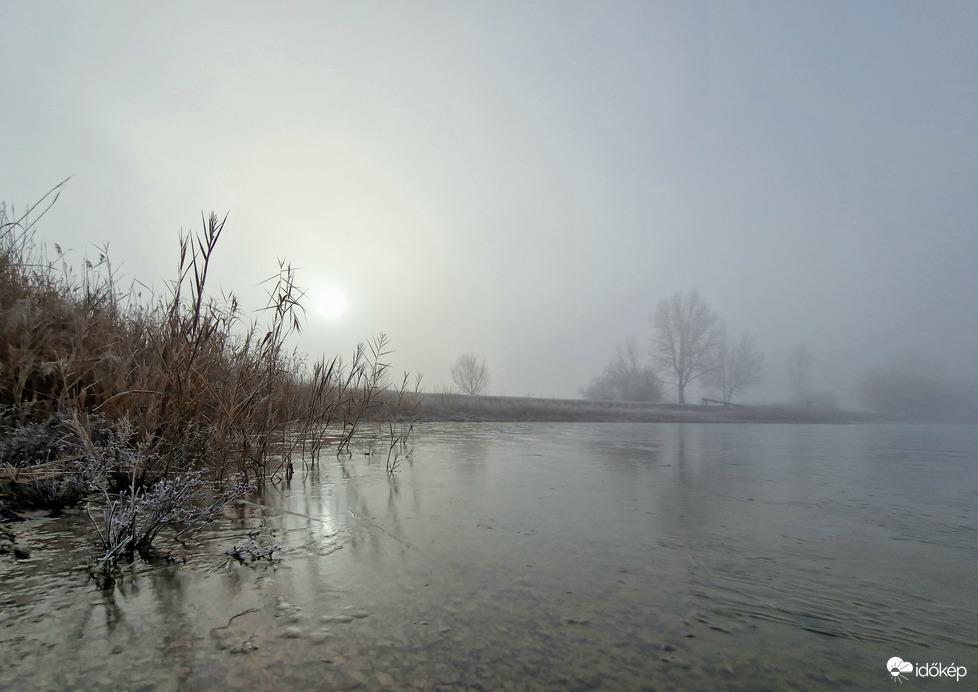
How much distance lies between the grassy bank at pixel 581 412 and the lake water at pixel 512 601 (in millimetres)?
5903

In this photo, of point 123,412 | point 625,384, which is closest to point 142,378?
point 123,412

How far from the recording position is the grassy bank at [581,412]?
523 inches

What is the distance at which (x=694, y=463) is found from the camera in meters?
4.82

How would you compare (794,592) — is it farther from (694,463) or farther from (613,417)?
(613,417)

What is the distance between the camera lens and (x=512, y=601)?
4.63 ft

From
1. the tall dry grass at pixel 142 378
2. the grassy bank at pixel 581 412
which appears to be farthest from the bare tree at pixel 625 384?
the tall dry grass at pixel 142 378

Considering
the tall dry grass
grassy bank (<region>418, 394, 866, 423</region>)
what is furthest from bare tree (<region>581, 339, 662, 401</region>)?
the tall dry grass

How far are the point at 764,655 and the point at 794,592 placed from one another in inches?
19.8

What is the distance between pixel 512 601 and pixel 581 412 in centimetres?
1465

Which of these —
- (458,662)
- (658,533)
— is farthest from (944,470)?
(458,662)

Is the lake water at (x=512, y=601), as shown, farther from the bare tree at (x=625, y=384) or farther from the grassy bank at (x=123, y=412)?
the bare tree at (x=625, y=384)

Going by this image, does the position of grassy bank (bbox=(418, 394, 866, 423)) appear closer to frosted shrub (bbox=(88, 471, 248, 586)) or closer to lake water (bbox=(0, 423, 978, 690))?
lake water (bbox=(0, 423, 978, 690))

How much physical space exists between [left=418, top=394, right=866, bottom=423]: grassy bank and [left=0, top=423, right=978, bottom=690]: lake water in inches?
232

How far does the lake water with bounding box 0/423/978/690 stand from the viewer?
1046mm
